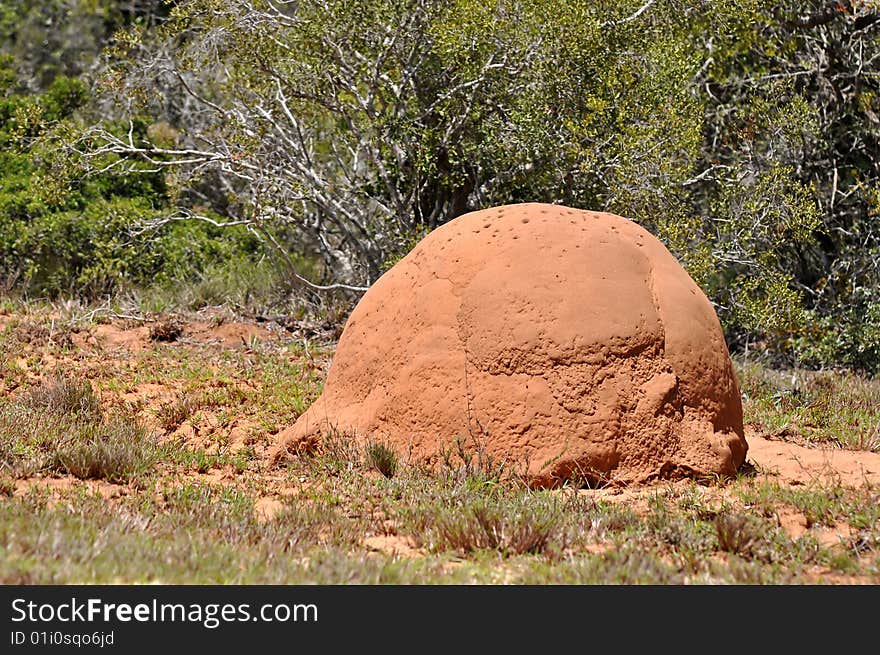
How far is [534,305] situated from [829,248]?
791 centimetres

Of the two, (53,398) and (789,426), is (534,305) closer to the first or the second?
(789,426)

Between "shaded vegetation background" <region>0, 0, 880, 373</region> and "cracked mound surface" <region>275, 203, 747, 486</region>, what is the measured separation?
3.86 m

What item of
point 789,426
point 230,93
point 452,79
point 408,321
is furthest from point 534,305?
point 230,93

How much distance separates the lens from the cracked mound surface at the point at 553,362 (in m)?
5.53

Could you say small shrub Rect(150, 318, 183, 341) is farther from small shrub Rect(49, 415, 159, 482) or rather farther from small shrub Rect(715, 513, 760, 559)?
small shrub Rect(715, 513, 760, 559)

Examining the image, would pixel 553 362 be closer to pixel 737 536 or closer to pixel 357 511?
pixel 357 511

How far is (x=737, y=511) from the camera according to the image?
4.93 meters

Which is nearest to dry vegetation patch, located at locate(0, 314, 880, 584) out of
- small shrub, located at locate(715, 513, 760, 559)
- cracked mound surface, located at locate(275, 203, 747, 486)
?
small shrub, located at locate(715, 513, 760, 559)

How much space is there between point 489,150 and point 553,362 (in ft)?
17.0

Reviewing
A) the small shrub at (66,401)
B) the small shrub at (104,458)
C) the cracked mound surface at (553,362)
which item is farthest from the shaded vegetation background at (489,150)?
the small shrub at (104,458)

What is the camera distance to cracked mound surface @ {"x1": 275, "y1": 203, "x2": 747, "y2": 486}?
18.1 ft

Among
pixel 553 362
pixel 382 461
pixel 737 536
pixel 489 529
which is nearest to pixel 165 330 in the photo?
pixel 382 461

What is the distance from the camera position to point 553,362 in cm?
556
